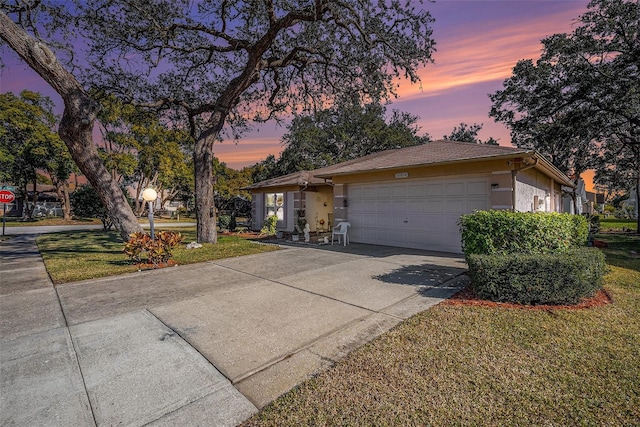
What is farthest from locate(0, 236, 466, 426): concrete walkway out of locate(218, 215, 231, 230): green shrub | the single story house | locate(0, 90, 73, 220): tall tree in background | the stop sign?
locate(0, 90, 73, 220): tall tree in background

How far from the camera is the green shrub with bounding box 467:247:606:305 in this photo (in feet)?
14.1

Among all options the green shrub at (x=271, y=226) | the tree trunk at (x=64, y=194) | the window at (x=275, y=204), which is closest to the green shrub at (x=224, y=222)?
the window at (x=275, y=204)

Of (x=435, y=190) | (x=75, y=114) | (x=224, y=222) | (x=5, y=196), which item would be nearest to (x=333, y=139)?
(x=224, y=222)

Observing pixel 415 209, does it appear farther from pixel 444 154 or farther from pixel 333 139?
pixel 333 139

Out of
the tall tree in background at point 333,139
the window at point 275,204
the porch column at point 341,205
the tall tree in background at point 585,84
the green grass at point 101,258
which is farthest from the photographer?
the tall tree in background at point 333,139

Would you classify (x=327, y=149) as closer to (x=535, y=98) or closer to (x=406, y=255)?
→ (x=535, y=98)

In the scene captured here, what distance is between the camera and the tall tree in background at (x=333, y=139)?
24859 millimetres

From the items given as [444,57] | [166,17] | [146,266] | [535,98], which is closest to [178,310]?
[146,266]

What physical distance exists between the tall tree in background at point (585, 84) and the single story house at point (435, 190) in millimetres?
5166

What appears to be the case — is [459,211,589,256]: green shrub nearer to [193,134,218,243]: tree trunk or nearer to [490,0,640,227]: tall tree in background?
[193,134,218,243]: tree trunk

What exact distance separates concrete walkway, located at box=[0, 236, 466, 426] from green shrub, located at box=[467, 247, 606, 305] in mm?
777

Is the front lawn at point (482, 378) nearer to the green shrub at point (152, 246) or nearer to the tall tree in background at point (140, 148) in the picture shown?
the green shrub at point (152, 246)

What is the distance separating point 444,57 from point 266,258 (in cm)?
861

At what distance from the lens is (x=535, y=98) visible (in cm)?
1536
